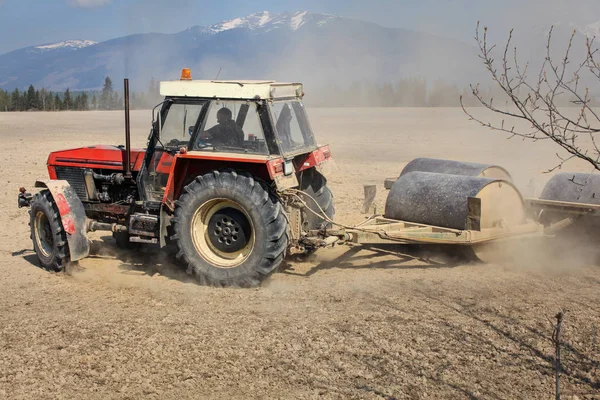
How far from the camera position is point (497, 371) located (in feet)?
16.6

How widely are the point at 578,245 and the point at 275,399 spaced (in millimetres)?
5308

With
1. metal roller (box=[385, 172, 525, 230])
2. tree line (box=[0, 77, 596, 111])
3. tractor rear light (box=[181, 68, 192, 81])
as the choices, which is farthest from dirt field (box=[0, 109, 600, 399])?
tree line (box=[0, 77, 596, 111])

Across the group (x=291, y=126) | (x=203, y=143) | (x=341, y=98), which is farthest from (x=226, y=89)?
(x=341, y=98)

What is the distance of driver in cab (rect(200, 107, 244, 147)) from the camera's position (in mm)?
7418

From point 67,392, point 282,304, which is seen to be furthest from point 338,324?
point 67,392

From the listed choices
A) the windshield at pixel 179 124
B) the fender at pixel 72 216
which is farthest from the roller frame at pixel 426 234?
the fender at pixel 72 216

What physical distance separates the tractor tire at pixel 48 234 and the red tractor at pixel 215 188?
0.01 metres

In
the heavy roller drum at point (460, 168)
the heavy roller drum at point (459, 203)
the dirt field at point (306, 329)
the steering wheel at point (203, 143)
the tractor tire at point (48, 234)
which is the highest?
the steering wheel at point (203, 143)

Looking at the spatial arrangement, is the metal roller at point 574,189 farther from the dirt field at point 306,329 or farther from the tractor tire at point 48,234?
the tractor tire at point 48,234

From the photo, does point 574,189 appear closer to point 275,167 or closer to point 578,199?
point 578,199

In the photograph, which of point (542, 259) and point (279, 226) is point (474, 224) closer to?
point (542, 259)

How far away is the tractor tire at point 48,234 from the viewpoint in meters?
8.02

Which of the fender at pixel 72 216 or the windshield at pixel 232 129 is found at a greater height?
the windshield at pixel 232 129

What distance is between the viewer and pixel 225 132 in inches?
293
